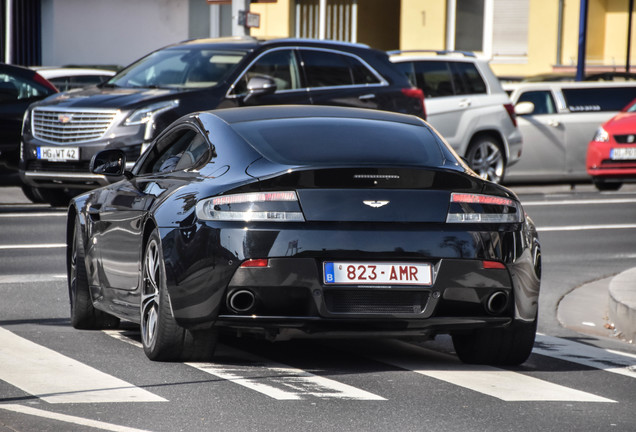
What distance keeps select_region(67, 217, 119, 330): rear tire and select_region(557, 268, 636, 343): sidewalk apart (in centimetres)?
323

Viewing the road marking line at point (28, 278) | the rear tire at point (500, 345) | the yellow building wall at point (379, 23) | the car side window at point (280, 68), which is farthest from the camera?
the yellow building wall at point (379, 23)

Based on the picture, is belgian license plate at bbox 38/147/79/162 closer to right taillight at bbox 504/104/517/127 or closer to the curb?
the curb

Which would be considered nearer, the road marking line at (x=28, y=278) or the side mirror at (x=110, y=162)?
the side mirror at (x=110, y=162)

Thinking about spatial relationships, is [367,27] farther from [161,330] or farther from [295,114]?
[161,330]

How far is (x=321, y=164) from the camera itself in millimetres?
6586

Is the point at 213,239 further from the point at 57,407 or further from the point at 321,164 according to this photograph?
the point at 57,407

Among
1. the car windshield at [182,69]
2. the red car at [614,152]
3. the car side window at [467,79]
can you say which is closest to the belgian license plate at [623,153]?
the red car at [614,152]

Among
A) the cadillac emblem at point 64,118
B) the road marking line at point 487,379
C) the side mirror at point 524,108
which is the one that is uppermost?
the cadillac emblem at point 64,118

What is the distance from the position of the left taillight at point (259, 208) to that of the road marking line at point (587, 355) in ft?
6.53

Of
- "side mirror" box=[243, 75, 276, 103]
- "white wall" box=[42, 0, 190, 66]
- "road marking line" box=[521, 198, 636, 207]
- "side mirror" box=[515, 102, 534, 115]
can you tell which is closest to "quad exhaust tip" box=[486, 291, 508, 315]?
"side mirror" box=[243, 75, 276, 103]

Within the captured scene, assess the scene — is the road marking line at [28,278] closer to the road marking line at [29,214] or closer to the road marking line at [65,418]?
the road marking line at [29,214]

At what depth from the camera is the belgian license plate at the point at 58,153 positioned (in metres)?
14.4

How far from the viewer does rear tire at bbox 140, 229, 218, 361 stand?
6.67 metres

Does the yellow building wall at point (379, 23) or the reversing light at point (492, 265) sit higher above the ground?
the yellow building wall at point (379, 23)
